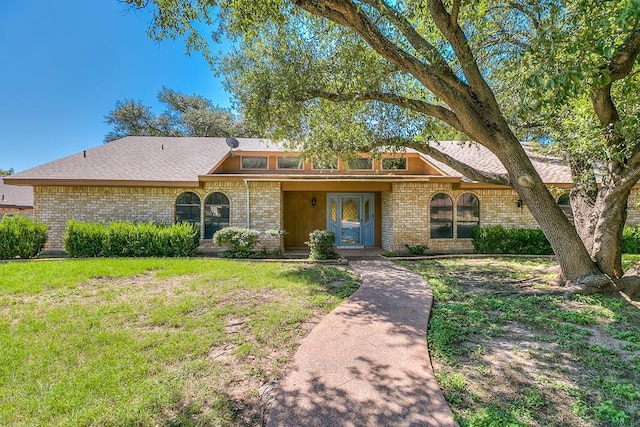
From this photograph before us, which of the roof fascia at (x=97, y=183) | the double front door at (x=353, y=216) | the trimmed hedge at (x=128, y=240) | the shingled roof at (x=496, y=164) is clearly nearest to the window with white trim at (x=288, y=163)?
the double front door at (x=353, y=216)

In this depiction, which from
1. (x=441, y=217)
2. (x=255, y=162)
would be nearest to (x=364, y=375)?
(x=441, y=217)

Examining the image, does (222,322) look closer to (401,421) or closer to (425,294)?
(401,421)

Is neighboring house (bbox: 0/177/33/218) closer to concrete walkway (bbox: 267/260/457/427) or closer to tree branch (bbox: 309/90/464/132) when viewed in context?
tree branch (bbox: 309/90/464/132)

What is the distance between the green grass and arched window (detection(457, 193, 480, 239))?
691cm

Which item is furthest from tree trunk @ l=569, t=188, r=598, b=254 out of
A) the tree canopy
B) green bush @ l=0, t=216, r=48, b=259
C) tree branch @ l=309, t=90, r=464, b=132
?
the tree canopy

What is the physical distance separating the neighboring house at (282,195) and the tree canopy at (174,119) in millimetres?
13168

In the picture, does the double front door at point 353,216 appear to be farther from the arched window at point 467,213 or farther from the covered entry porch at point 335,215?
the arched window at point 467,213

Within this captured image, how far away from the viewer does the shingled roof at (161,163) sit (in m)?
10.8

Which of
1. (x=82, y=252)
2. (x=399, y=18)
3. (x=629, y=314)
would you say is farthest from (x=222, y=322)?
(x=82, y=252)

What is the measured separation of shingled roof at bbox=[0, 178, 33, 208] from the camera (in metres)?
23.4

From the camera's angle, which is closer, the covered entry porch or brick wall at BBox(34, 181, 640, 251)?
brick wall at BBox(34, 181, 640, 251)

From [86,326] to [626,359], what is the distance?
22.3ft

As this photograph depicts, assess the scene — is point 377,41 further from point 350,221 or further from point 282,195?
point 350,221

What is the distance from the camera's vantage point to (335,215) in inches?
535
